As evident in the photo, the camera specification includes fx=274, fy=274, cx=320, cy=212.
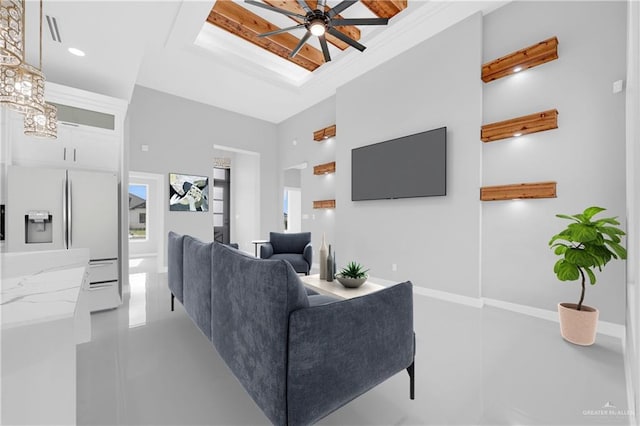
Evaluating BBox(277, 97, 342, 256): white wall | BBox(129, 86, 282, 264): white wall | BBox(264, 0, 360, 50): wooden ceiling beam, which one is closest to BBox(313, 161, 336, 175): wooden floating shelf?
BBox(277, 97, 342, 256): white wall

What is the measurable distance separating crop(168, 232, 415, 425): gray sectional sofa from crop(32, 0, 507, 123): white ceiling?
2.56m

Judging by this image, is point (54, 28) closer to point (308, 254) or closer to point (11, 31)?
point (11, 31)

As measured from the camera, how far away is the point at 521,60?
3031mm

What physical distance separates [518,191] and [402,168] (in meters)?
1.52

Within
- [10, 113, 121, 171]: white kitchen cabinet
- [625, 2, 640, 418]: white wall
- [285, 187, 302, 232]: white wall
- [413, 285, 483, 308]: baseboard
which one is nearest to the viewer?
[625, 2, 640, 418]: white wall

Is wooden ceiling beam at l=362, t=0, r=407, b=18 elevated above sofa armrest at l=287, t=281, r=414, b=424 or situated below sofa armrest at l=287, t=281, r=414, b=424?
above

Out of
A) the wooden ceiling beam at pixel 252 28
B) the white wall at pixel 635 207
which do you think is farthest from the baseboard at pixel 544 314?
the wooden ceiling beam at pixel 252 28

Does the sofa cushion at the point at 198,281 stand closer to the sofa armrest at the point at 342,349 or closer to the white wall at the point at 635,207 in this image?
the sofa armrest at the point at 342,349

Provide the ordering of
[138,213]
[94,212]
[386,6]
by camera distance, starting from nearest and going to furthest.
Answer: [94,212] < [386,6] < [138,213]

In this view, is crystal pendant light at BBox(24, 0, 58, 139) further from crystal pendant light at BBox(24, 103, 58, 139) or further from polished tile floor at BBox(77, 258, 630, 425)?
polished tile floor at BBox(77, 258, 630, 425)

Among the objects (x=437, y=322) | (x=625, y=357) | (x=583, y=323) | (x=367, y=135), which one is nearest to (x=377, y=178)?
(x=367, y=135)

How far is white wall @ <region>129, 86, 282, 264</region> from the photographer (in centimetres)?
529

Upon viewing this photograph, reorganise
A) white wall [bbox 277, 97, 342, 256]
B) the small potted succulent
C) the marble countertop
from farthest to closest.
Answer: white wall [bbox 277, 97, 342, 256] → the small potted succulent → the marble countertop

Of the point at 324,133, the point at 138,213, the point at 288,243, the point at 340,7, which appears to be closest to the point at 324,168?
the point at 324,133
